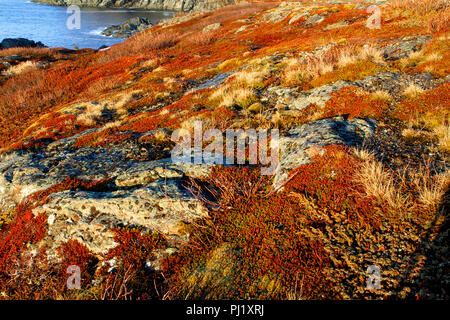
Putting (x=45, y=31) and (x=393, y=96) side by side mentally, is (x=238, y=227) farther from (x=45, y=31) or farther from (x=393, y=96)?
(x=45, y=31)

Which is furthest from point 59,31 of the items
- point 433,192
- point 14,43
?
point 433,192

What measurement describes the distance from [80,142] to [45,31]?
242 feet

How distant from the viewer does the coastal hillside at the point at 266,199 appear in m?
3.23

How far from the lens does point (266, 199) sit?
4535 mm

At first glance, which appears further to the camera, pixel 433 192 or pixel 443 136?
pixel 443 136

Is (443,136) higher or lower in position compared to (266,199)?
higher

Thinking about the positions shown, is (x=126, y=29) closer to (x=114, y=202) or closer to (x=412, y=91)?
(x=412, y=91)

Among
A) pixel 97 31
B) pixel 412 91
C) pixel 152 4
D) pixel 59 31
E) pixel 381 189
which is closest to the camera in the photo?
pixel 381 189

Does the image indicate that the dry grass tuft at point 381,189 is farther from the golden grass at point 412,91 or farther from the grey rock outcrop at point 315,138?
the golden grass at point 412,91

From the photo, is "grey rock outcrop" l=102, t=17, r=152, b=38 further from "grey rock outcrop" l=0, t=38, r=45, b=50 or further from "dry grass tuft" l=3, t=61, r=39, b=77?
"dry grass tuft" l=3, t=61, r=39, b=77

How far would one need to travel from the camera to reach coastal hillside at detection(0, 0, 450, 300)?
3.23 metres

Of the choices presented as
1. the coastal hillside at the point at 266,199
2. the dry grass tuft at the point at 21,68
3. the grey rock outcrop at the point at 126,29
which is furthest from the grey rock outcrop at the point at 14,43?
the coastal hillside at the point at 266,199

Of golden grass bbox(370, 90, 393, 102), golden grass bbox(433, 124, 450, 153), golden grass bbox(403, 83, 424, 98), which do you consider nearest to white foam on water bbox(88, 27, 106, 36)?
golden grass bbox(370, 90, 393, 102)
